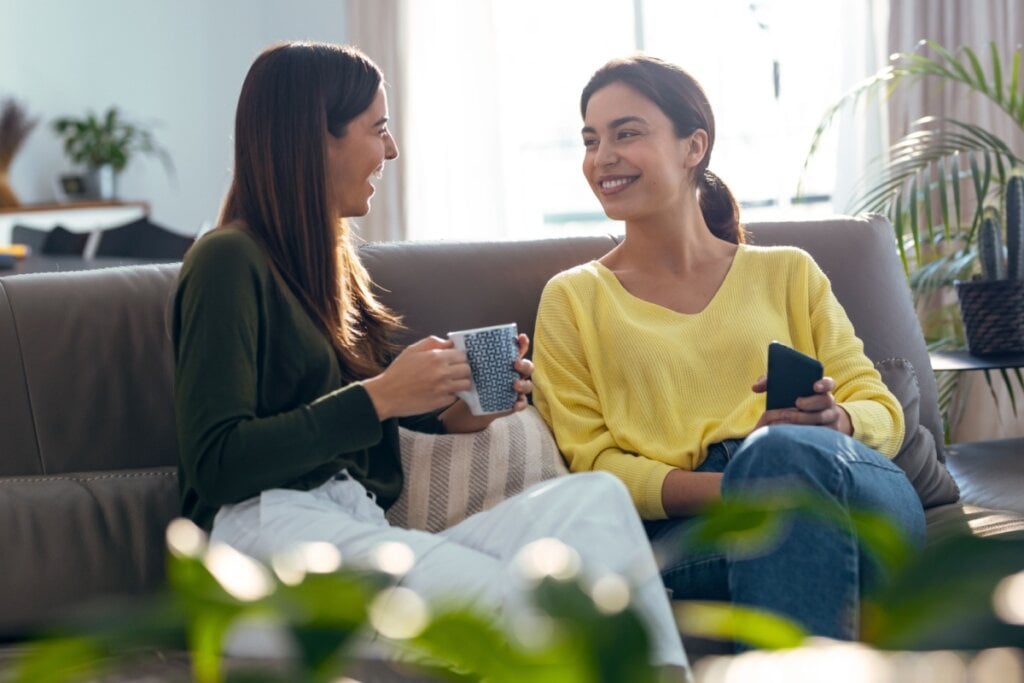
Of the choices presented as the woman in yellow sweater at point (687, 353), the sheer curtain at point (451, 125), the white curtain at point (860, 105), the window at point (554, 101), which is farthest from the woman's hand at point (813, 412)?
the sheer curtain at point (451, 125)

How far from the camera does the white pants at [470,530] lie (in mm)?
1339

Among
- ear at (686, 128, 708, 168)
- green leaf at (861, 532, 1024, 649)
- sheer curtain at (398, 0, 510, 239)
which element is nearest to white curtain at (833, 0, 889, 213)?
sheer curtain at (398, 0, 510, 239)

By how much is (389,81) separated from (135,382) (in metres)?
3.38

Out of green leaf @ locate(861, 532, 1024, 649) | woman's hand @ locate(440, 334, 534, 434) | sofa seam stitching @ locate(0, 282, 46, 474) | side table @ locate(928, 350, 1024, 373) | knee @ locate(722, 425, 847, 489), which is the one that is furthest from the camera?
side table @ locate(928, 350, 1024, 373)

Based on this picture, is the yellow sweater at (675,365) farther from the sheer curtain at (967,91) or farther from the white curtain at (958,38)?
the white curtain at (958,38)

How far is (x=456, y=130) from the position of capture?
16.9ft

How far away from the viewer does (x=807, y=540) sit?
1.47 metres

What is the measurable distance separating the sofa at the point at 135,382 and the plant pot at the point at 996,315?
250 millimetres

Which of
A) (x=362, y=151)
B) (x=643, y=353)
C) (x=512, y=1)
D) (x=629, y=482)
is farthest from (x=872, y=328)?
(x=512, y=1)

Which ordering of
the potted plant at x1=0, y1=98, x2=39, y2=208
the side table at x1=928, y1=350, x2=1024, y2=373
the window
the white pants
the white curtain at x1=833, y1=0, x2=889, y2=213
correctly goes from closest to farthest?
the white pants → the side table at x1=928, y1=350, x2=1024, y2=373 → the white curtain at x1=833, y1=0, x2=889, y2=213 → the window → the potted plant at x1=0, y1=98, x2=39, y2=208

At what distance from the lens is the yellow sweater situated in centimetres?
197

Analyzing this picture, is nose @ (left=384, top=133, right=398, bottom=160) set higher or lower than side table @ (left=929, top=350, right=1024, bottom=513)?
higher

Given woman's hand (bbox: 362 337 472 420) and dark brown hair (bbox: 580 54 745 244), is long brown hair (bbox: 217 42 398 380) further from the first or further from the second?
dark brown hair (bbox: 580 54 745 244)

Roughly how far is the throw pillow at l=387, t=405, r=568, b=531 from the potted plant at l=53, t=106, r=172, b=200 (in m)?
4.17
